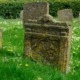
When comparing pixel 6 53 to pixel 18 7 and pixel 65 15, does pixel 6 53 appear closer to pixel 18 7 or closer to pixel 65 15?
pixel 65 15

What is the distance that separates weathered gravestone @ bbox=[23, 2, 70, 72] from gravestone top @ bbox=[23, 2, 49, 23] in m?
5.50

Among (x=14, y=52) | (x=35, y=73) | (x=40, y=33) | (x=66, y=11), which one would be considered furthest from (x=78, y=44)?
(x=66, y=11)

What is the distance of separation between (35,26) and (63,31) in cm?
69

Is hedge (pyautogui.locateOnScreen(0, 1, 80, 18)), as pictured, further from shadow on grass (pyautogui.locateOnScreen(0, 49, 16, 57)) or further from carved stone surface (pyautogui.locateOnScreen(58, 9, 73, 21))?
shadow on grass (pyautogui.locateOnScreen(0, 49, 16, 57))

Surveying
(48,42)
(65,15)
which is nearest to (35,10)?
(65,15)

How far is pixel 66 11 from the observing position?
18.2 m

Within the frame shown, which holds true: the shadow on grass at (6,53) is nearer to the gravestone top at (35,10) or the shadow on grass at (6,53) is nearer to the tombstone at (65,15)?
the gravestone top at (35,10)

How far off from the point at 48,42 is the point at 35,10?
6405mm

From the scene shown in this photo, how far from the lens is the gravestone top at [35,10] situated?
1409 cm

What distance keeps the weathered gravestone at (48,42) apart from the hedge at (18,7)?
17.2 metres

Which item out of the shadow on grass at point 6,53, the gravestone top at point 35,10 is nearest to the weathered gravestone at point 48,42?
the shadow on grass at point 6,53

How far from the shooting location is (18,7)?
2616 centimetres

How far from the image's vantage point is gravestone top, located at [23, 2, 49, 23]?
46.2ft

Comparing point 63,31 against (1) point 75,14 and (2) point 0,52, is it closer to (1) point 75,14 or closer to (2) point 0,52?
(2) point 0,52
